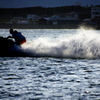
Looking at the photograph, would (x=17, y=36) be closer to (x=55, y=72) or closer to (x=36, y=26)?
(x=55, y=72)

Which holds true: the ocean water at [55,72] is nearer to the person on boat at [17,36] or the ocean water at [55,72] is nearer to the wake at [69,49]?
the wake at [69,49]

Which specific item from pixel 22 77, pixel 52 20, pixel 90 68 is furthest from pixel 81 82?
pixel 52 20

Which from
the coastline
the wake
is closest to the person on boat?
the wake

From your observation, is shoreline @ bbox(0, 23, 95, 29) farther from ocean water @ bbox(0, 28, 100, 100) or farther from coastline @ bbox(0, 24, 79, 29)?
ocean water @ bbox(0, 28, 100, 100)

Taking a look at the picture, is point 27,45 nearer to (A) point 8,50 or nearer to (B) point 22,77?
(A) point 8,50

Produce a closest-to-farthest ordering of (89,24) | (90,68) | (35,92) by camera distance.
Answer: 1. (35,92)
2. (90,68)
3. (89,24)

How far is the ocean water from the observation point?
17.0 metres

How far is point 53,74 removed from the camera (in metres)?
21.4

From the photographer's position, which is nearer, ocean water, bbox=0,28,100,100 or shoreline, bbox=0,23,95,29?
ocean water, bbox=0,28,100,100

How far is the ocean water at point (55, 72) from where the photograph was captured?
1697 cm

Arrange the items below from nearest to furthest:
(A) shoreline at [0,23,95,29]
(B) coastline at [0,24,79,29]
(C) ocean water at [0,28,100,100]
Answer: (C) ocean water at [0,28,100,100], (A) shoreline at [0,23,95,29], (B) coastline at [0,24,79,29]

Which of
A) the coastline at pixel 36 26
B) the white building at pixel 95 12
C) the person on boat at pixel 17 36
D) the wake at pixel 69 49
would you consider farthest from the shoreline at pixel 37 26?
the person on boat at pixel 17 36

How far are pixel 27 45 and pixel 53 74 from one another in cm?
892

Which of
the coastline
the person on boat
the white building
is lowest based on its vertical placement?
the person on boat
